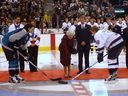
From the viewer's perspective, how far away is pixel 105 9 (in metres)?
23.3

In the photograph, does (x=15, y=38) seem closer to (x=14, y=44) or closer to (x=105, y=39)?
(x=14, y=44)

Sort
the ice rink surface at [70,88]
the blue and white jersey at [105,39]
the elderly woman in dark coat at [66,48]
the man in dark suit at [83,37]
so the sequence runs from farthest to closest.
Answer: the man in dark suit at [83,37] < the elderly woman in dark coat at [66,48] < the blue and white jersey at [105,39] < the ice rink surface at [70,88]

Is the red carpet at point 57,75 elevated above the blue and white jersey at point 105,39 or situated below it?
below

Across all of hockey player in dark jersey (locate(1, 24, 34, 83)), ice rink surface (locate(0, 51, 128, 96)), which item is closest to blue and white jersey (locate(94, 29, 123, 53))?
ice rink surface (locate(0, 51, 128, 96))

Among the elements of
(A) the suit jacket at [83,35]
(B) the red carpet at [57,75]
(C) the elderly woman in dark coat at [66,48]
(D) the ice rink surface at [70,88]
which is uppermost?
(A) the suit jacket at [83,35]

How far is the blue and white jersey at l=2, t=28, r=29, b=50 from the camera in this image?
909 centimetres

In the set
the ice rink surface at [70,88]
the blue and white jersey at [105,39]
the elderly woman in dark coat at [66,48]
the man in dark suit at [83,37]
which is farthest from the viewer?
the man in dark suit at [83,37]

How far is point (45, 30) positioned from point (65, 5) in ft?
13.0

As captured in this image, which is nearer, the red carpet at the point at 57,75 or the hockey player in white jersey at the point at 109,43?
the hockey player in white jersey at the point at 109,43

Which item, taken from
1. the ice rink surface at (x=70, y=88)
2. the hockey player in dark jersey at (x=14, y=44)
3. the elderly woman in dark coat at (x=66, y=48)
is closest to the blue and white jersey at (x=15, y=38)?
the hockey player in dark jersey at (x=14, y=44)

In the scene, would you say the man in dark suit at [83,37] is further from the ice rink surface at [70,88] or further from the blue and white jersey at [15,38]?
the blue and white jersey at [15,38]

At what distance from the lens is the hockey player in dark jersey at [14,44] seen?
9109mm

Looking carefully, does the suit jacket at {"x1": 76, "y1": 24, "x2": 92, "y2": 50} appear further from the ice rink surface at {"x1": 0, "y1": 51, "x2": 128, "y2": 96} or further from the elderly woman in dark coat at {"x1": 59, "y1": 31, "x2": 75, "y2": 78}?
the ice rink surface at {"x1": 0, "y1": 51, "x2": 128, "y2": 96}

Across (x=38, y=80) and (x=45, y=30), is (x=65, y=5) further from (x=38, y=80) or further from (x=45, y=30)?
(x=38, y=80)
